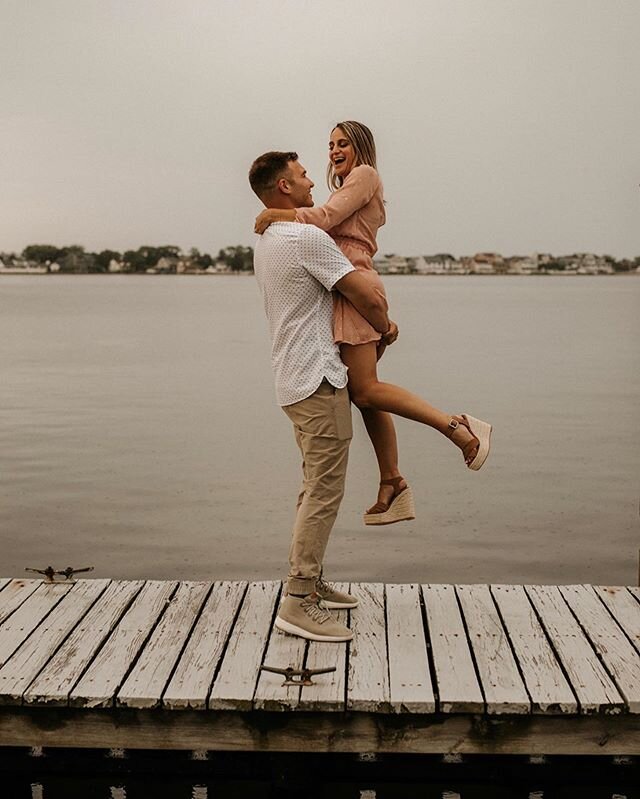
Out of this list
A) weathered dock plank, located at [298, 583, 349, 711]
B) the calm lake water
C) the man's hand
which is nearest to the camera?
weathered dock plank, located at [298, 583, 349, 711]

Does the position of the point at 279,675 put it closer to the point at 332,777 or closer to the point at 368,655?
the point at 368,655

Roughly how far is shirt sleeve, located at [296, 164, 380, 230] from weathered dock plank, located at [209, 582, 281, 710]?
1.59 meters

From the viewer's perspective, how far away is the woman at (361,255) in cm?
434

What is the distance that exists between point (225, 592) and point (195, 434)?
11960mm

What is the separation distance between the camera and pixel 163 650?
4406 mm

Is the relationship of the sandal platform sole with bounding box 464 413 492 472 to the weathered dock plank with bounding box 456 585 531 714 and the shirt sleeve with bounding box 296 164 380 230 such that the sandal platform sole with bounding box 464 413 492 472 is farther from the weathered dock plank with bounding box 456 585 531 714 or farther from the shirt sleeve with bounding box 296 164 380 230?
the shirt sleeve with bounding box 296 164 380 230

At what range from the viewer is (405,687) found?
13.3ft

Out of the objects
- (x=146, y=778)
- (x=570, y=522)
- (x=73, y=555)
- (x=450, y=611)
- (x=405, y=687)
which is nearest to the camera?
(x=405, y=687)

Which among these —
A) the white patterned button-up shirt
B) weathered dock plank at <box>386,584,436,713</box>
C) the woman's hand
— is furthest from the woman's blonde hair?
weathered dock plank at <box>386,584,436,713</box>

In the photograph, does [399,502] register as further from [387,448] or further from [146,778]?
[146,778]

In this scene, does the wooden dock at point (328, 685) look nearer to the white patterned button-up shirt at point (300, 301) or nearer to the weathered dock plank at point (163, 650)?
the weathered dock plank at point (163, 650)

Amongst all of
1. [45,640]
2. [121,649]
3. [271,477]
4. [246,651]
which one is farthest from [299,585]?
[271,477]

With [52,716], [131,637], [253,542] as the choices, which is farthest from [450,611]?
[253,542]

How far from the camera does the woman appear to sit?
4344 millimetres
